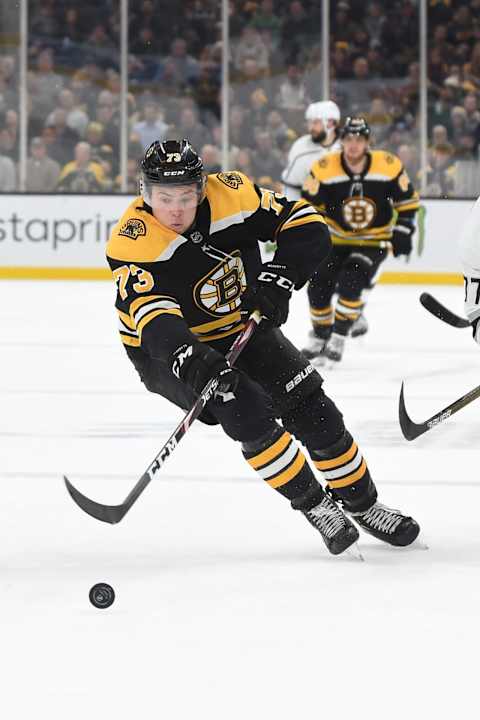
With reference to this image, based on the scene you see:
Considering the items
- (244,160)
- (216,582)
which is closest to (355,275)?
(216,582)

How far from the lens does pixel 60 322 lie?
7125 millimetres

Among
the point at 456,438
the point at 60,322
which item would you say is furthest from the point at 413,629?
the point at 60,322

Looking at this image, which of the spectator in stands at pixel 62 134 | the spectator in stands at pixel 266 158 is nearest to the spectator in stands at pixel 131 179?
the spectator in stands at pixel 62 134

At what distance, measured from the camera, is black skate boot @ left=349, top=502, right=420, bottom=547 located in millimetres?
Result: 2906

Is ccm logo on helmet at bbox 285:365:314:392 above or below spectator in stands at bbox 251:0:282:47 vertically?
below

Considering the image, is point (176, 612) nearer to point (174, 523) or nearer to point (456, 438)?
point (174, 523)

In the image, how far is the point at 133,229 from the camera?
2.76 metres

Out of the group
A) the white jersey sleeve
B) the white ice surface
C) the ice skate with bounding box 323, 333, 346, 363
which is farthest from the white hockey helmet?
the white ice surface

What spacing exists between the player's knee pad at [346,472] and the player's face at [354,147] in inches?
126

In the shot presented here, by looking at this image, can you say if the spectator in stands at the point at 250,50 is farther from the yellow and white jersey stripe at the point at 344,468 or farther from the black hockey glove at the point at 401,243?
the yellow and white jersey stripe at the point at 344,468

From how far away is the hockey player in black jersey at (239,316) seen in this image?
271 cm

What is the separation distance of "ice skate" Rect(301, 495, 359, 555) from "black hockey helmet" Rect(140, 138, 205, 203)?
2.34 ft

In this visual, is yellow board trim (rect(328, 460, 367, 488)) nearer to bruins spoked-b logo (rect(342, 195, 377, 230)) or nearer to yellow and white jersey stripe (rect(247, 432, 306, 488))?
yellow and white jersey stripe (rect(247, 432, 306, 488))

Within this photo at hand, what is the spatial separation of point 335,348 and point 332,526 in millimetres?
3147
